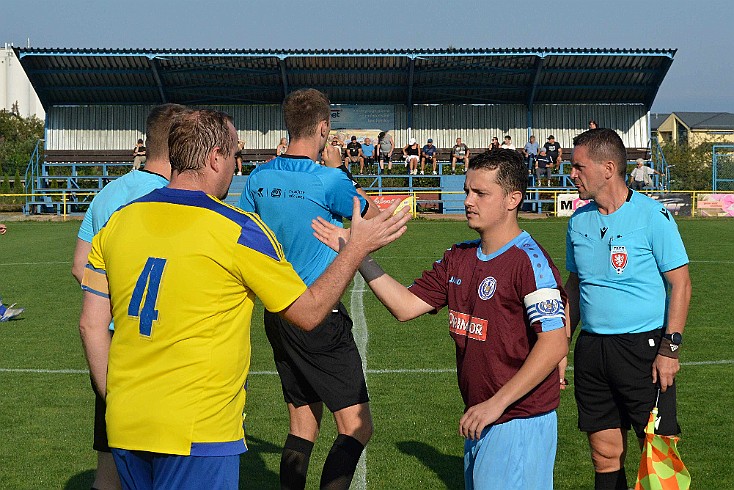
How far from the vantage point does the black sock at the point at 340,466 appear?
5.00m

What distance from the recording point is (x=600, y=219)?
5168mm

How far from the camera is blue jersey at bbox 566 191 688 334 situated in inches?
197

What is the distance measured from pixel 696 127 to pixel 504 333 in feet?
357

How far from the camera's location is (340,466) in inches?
197

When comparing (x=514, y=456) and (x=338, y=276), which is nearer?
(x=338, y=276)

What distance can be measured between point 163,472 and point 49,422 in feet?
14.9

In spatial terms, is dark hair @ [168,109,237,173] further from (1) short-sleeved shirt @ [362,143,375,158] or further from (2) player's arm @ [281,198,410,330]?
(1) short-sleeved shirt @ [362,143,375,158]

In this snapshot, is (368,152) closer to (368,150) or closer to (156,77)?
(368,150)

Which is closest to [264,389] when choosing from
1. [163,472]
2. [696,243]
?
[163,472]

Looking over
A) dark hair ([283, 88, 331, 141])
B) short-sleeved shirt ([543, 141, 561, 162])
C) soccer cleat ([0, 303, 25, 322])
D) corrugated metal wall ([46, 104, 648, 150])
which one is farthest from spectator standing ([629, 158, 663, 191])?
dark hair ([283, 88, 331, 141])

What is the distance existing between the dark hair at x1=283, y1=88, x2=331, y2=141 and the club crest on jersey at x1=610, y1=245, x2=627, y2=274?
1686 millimetres

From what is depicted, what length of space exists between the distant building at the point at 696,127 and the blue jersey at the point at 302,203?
322ft

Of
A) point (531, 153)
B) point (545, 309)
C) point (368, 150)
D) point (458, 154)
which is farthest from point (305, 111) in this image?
point (368, 150)

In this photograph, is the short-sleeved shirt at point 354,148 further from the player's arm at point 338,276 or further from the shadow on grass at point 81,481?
the player's arm at point 338,276
